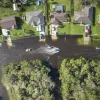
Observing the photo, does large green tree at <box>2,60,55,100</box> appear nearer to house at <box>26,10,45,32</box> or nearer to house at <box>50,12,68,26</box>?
house at <box>26,10,45,32</box>

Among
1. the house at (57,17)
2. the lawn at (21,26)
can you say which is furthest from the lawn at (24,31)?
the house at (57,17)

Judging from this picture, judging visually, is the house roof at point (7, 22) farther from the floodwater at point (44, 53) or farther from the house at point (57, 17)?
the house at point (57, 17)

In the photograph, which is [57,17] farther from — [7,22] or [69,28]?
[7,22]

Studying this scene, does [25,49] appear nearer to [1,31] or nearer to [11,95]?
[1,31]

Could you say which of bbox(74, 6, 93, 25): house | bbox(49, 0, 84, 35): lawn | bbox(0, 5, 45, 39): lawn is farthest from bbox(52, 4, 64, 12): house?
bbox(74, 6, 93, 25): house

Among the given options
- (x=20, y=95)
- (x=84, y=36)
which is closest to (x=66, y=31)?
(x=84, y=36)

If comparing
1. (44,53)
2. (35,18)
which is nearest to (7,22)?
(35,18)
